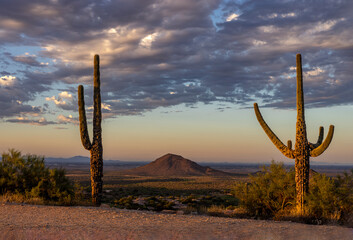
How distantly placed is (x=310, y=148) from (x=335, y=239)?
324 inches

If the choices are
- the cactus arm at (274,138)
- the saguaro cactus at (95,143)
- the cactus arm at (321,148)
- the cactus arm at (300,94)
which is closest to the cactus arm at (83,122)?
the saguaro cactus at (95,143)

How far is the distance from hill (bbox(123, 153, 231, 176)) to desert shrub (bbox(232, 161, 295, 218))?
100600 mm

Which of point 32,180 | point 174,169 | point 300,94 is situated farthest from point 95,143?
point 174,169

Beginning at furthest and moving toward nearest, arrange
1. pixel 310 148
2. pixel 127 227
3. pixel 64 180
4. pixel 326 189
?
pixel 64 180
pixel 310 148
pixel 326 189
pixel 127 227

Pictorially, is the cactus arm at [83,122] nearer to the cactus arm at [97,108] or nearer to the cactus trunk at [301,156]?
the cactus arm at [97,108]

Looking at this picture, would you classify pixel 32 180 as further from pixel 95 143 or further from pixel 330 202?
pixel 330 202

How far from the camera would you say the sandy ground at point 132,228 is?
472 inches

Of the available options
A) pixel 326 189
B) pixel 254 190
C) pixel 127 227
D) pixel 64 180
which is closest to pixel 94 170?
pixel 64 180

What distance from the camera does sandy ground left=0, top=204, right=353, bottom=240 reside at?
12.0 m

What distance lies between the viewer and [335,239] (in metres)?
12.4

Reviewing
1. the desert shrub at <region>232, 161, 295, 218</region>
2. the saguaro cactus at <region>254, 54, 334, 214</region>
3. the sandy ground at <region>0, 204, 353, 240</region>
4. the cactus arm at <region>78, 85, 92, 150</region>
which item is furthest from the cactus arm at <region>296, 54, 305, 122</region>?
the cactus arm at <region>78, 85, 92, 150</region>

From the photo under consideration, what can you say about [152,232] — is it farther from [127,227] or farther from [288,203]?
[288,203]

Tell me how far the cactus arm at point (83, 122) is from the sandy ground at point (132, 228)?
7.39 metres

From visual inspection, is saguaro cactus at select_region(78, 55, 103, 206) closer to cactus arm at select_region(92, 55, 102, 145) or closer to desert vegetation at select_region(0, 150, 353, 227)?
cactus arm at select_region(92, 55, 102, 145)
